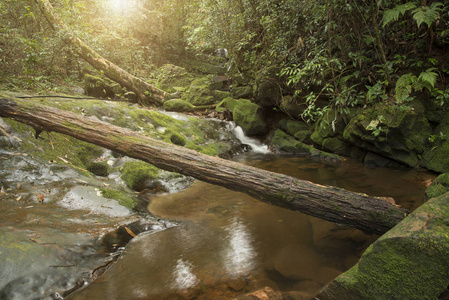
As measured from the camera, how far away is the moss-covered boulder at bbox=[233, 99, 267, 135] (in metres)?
9.37

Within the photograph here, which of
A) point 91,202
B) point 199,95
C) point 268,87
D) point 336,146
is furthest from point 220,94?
point 91,202

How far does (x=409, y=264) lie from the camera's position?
1.62 meters

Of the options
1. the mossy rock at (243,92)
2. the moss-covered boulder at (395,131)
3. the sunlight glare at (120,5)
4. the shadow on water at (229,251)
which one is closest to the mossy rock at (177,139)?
the shadow on water at (229,251)

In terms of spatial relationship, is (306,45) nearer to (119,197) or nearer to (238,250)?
(238,250)

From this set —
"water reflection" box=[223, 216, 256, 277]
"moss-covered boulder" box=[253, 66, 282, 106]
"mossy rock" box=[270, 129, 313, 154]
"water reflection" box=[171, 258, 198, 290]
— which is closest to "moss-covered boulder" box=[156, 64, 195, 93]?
"moss-covered boulder" box=[253, 66, 282, 106]

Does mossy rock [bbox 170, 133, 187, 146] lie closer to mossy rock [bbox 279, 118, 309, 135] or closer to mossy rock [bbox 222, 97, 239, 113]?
mossy rock [bbox 222, 97, 239, 113]

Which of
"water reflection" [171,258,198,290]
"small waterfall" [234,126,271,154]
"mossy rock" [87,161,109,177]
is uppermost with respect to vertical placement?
"small waterfall" [234,126,271,154]

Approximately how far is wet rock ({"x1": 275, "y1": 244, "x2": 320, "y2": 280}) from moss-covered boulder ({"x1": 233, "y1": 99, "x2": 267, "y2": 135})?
6.61 metres

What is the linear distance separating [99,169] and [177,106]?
6805 mm

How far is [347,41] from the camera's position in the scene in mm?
5754

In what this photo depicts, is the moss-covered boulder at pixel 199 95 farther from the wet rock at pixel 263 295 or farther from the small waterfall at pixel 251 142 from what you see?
the wet rock at pixel 263 295

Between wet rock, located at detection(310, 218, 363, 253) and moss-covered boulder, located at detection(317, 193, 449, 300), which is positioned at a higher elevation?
moss-covered boulder, located at detection(317, 193, 449, 300)

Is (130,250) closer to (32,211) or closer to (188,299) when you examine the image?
(188,299)

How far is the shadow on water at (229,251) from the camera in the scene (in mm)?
2455
